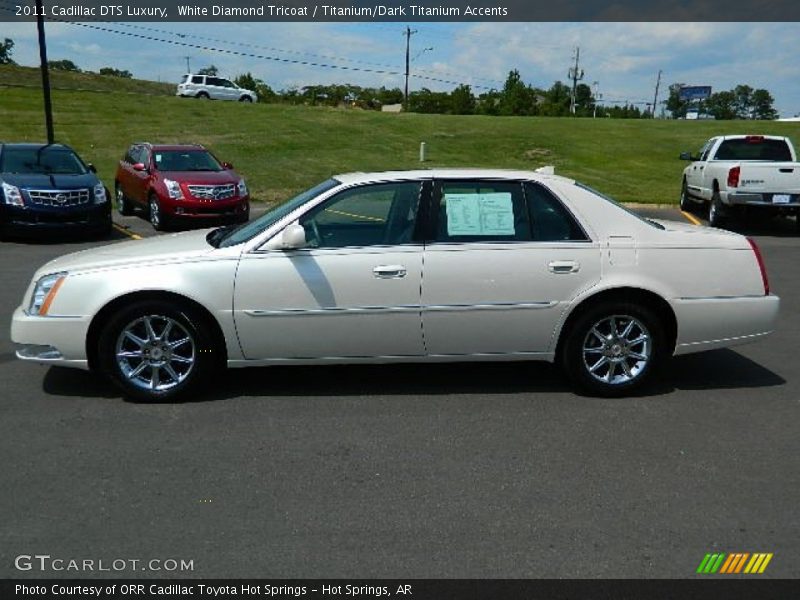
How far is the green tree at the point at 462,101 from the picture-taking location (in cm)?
9200

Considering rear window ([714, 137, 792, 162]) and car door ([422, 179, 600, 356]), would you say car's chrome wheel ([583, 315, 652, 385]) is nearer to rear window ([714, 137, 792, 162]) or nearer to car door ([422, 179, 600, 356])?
car door ([422, 179, 600, 356])

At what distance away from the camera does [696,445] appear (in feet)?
14.0

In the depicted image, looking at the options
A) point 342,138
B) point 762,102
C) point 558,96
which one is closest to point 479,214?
point 342,138

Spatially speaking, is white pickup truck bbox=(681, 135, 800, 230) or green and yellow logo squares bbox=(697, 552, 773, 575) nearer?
green and yellow logo squares bbox=(697, 552, 773, 575)

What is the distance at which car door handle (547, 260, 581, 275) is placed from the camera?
4836 millimetres

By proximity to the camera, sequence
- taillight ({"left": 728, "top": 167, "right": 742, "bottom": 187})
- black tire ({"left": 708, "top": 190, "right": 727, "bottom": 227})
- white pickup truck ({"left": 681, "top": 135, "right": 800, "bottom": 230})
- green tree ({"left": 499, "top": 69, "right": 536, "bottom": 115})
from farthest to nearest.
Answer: green tree ({"left": 499, "top": 69, "right": 536, "bottom": 115}) < black tire ({"left": 708, "top": 190, "right": 727, "bottom": 227}) < taillight ({"left": 728, "top": 167, "right": 742, "bottom": 187}) < white pickup truck ({"left": 681, "top": 135, "right": 800, "bottom": 230})

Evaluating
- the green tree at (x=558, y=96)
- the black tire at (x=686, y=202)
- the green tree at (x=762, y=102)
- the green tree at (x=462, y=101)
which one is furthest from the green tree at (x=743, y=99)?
the black tire at (x=686, y=202)

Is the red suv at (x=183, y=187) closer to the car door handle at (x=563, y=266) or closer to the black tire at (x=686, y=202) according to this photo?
the car door handle at (x=563, y=266)

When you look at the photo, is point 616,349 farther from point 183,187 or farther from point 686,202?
point 686,202

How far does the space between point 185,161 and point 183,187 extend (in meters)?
1.53

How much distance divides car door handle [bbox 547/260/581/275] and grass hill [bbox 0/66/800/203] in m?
14.6

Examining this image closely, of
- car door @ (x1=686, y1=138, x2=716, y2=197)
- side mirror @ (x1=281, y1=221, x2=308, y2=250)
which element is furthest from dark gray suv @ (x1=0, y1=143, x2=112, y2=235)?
car door @ (x1=686, y1=138, x2=716, y2=197)

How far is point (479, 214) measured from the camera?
493 centimetres

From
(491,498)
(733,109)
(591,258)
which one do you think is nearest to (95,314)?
(491,498)
